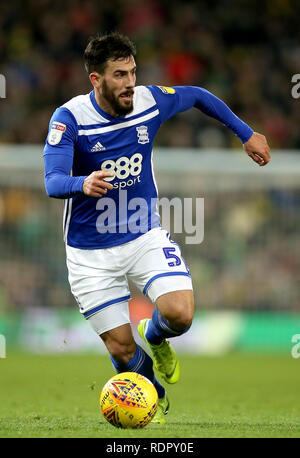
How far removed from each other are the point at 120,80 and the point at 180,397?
365cm

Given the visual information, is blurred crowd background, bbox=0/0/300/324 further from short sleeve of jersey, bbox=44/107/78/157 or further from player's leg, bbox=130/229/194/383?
short sleeve of jersey, bbox=44/107/78/157

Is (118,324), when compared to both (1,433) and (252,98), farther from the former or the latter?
(252,98)

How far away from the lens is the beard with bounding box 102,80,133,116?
6211mm

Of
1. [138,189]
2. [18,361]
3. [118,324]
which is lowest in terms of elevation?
[18,361]

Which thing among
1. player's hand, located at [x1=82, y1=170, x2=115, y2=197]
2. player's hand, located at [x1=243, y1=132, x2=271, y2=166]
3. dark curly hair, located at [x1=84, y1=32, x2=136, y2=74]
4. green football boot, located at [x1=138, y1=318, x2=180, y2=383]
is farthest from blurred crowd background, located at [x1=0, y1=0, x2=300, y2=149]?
player's hand, located at [x1=82, y1=170, x2=115, y2=197]

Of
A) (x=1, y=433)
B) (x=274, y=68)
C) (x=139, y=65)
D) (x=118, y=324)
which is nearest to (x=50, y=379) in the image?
(x=118, y=324)

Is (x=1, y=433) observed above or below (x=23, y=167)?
below

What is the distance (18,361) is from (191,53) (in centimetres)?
858

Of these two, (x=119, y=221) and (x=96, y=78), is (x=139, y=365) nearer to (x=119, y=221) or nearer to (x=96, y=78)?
(x=119, y=221)

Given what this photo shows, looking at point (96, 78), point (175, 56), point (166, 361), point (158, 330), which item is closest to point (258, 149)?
point (96, 78)

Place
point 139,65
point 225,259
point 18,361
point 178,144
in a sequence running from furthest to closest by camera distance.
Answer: point 139,65 < point 178,144 < point 225,259 < point 18,361

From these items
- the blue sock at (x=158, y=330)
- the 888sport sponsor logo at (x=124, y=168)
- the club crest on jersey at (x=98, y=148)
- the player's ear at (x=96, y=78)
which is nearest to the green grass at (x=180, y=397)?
the blue sock at (x=158, y=330)

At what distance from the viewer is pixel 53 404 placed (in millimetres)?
7648

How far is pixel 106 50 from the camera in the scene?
20.3ft
